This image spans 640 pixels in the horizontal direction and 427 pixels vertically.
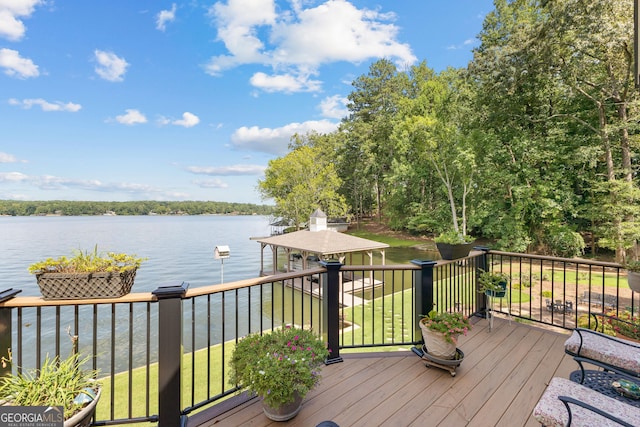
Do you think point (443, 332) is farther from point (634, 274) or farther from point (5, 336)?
point (5, 336)

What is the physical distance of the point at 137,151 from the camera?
24984 millimetres

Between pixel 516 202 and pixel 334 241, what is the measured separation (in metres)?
9.01

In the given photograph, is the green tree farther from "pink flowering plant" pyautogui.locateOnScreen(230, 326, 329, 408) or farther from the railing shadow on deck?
"pink flowering plant" pyautogui.locateOnScreen(230, 326, 329, 408)

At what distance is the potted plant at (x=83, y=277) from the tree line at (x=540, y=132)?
13827 millimetres

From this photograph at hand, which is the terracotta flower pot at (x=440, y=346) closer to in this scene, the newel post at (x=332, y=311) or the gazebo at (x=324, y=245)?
the newel post at (x=332, y=311)

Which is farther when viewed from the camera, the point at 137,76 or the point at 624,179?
the point at 137,76

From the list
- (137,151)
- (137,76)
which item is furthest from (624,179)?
(137,151)

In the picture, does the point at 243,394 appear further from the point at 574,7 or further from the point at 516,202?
the point at 516,202

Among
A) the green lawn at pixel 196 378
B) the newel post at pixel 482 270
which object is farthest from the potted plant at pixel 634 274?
the newel post at pixel 482 270

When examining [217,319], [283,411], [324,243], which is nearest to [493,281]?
[283,411]

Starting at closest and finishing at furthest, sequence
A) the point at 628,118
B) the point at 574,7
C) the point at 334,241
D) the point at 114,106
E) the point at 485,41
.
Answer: the point at 574,7 → the point at 628,118 → the point at 334,241 → the point at 485,41 → the point at 114,106

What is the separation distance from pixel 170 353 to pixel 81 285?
692 millimetres

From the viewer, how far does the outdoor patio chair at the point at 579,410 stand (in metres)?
1.28

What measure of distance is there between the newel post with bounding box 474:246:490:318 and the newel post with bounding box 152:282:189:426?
3676mm
